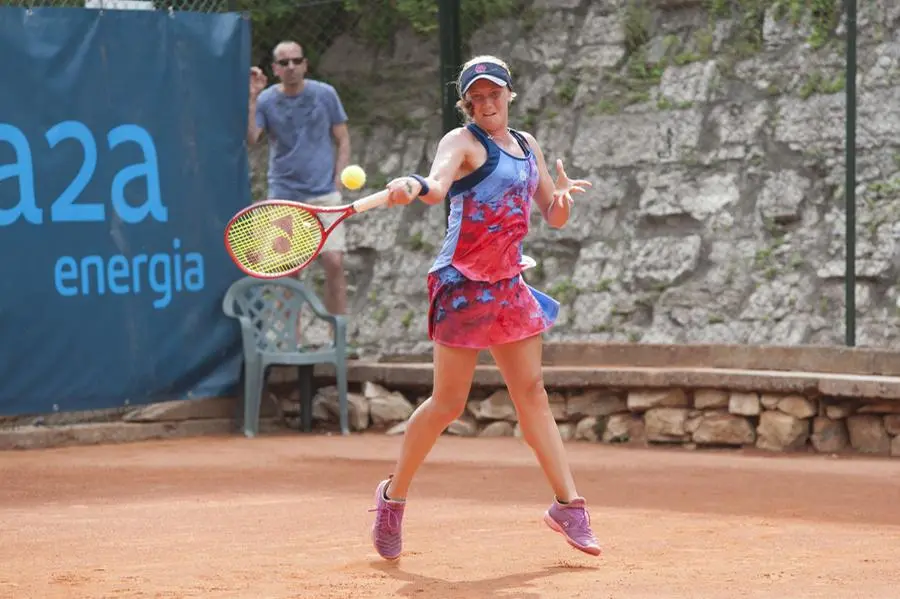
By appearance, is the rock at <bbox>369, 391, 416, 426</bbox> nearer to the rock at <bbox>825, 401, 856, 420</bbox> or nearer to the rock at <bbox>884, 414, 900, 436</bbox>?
the rock at <bbox>825, 401, 856, 420</bbox>

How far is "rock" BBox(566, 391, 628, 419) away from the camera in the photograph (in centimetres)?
1002

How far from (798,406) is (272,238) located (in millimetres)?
4346

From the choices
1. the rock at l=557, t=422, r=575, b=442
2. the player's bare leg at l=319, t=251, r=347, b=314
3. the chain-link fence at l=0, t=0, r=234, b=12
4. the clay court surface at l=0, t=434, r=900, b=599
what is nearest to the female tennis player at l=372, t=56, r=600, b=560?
the clay court surface at l=0, t=434, r=900, b=599

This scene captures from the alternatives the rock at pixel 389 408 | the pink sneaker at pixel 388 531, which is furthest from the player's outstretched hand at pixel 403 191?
the rock at pixel 389 408

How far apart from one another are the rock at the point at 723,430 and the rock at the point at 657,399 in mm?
176

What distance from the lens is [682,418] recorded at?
9773 millimetres

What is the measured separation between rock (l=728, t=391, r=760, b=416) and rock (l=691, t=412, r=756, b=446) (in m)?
0.06

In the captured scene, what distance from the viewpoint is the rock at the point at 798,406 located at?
30.8 ft

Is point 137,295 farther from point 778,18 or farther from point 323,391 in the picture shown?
point 778,18

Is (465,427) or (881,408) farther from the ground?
(881,408)

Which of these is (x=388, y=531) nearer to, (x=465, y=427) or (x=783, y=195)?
(x=465, y=427)

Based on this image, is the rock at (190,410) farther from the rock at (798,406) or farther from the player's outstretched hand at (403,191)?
the player's outstretched hand at (403,191)

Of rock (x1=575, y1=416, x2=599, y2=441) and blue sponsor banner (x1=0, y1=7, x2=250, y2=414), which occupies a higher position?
blue sponsor banner (x1=0, y1=7, x2=250, y2=414)

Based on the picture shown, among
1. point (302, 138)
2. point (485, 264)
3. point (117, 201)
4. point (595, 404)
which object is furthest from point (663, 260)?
point (485, 264)
